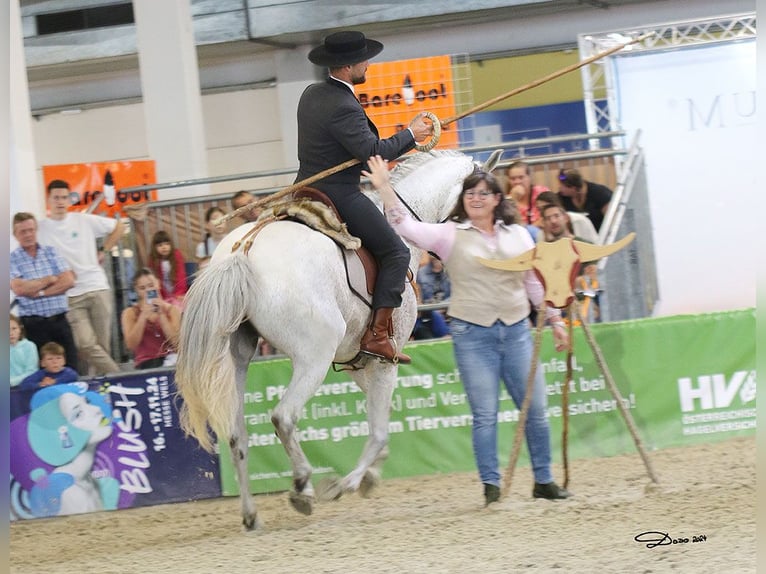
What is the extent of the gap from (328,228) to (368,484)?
62.2 inches

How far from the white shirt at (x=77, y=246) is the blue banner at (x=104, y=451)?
1.26m

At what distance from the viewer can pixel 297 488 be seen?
6.47 m

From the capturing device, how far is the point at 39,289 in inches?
363

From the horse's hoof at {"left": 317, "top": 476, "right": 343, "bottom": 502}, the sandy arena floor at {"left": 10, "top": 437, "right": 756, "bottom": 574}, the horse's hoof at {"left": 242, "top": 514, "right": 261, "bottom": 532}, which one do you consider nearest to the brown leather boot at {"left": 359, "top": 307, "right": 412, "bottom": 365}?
the horse's hoof at {"left": 317, "top": 476, "right": 343, "bottom": 502}

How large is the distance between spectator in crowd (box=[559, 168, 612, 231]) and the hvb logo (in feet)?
5.69

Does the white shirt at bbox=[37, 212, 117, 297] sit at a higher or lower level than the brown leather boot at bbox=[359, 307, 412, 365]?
higher

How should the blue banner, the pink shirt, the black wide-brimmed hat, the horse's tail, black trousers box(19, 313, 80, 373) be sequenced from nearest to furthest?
the horse's tail < the black wide-brimmed hat < the pink shirt < the blue banner < black trousers box(19, 313, 80, 373)

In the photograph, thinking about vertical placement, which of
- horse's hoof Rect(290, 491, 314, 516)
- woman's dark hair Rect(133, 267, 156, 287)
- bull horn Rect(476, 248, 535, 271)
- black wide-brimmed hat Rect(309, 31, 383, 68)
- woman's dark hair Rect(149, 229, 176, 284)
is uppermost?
black wide-brimmed hat Rect(309, 31, 383, 68)

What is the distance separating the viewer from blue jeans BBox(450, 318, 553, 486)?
6766 mm

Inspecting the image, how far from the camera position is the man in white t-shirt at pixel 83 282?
31.0 feet

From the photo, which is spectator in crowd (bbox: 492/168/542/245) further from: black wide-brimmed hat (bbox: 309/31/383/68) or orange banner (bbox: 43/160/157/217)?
orange banner (bbox: 43/160/157/217)

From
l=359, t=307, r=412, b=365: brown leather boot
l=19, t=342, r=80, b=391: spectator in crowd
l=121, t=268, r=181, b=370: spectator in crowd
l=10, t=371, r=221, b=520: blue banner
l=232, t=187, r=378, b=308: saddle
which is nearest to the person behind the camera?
l=232, t=187, r=378, b=308: saddle

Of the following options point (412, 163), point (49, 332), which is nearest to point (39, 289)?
point (49, 332)

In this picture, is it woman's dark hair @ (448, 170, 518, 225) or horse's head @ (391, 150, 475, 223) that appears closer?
woman's dark hair @ (448, 170, 518, 225)
